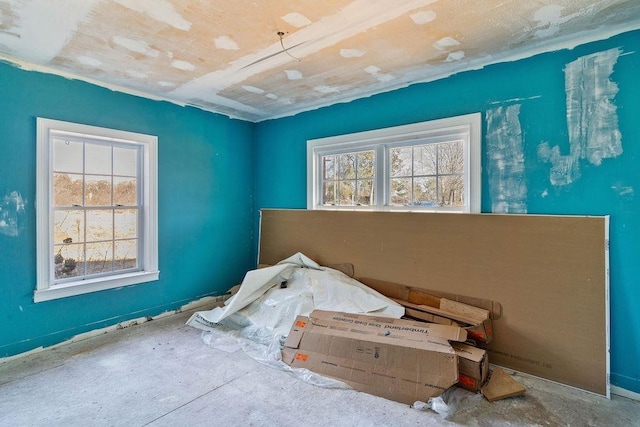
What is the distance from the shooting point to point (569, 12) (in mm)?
1994

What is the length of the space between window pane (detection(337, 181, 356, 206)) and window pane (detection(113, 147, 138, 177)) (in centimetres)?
229

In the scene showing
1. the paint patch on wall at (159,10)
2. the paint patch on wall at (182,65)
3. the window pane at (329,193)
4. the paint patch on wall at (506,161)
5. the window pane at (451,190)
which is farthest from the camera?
the window pane at (329,193)

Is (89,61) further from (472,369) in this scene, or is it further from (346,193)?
(472,369)

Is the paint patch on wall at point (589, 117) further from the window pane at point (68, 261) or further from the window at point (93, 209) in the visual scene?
the window pane at point (68, 261)

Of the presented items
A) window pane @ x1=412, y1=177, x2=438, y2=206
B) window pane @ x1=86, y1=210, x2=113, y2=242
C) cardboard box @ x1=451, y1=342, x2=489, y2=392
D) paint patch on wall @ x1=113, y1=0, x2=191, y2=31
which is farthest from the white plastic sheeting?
paint patch on wall @ x1=113, y1=0, x2=191, y2=31

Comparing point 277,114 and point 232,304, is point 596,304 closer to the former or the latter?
point 232,304

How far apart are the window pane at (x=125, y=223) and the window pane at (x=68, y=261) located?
0.37 m

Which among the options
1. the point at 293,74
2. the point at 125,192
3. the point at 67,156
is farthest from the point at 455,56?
the point at 67,156

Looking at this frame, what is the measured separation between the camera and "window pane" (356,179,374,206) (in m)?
3.54

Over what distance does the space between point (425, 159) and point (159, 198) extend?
9.52 ft

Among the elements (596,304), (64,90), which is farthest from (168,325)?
(596,304)

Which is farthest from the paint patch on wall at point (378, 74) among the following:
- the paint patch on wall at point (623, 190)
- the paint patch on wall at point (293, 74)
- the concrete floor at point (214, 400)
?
the concrete floor at point (214, 400)

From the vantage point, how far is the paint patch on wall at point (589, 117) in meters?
2.24

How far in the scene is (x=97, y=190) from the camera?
3234 mm
